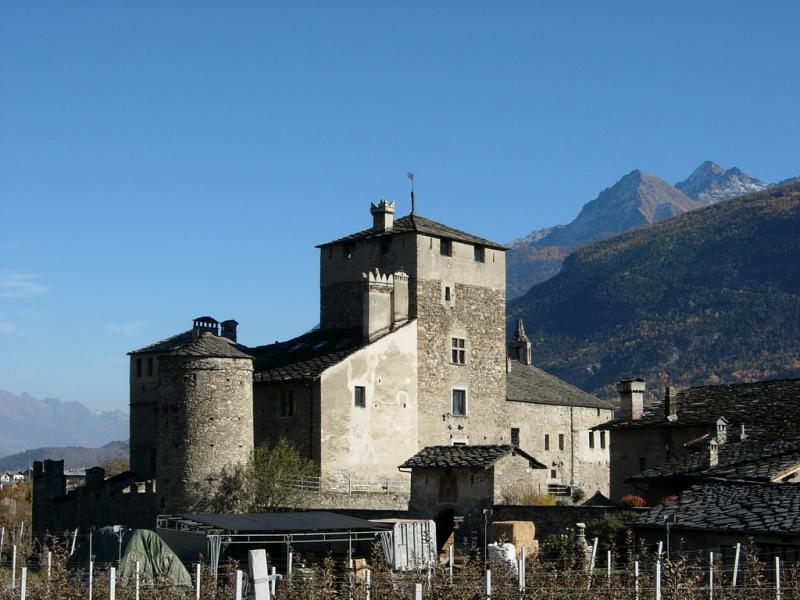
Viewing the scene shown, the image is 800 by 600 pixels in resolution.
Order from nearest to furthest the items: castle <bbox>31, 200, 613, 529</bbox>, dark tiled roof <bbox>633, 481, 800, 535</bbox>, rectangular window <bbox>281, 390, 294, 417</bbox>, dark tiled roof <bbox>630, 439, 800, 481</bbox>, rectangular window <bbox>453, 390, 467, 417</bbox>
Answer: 1. dark tiled roof <bbox>633, 481, 800, 535</bbox>
2. dark tiled roof <bbox>630, 439, 800, 481</bbox>
3. castle <bbox>31, 200, 613, 529</bbox>
4. rectangular window <bbox>281, 390, 294, 417</bbox>
5. rectangular window <bbox>453, 390, 467, 417</bbox>

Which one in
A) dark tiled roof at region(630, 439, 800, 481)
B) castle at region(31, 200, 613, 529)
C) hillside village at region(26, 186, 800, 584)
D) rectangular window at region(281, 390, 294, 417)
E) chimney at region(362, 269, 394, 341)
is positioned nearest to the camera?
dark tiled roof at region(630, 439, 800, 481)

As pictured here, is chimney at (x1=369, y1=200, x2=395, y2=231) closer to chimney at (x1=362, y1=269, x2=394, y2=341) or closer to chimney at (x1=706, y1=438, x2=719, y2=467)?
chimney at (x1=362, y1=269, x2=394, y2=341)

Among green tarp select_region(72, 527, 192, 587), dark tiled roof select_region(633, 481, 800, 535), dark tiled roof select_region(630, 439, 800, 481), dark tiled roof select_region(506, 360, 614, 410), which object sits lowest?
green tarp select_region(72, 527, 192, 587)

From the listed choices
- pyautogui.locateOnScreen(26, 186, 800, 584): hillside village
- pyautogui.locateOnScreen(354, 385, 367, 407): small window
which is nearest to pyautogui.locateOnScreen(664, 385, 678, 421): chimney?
pyautogui.locateOnScreen(26, 186, 800, 584): hillside village

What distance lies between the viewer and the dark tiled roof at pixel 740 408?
50.4m

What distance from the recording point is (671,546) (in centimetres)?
3616

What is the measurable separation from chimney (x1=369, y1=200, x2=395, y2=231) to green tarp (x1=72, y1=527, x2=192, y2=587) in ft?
69.8

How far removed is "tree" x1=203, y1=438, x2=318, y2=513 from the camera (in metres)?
50.4

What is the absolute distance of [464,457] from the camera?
48781 mm

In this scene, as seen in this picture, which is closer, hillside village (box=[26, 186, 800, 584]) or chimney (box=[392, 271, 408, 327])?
hillside village (box=[26, 186, 800, 584])

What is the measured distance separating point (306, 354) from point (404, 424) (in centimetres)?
513

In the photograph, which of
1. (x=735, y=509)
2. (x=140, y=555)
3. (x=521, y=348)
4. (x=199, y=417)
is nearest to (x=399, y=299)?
(x=199, y=417)

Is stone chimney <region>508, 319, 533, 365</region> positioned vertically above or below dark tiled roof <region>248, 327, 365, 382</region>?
above

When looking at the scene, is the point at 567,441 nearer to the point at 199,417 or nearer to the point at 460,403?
the point at 460,403
